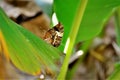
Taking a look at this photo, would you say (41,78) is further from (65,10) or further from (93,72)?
(93,72)

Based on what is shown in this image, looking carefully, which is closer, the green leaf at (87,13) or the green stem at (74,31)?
the green stem at (74,31)

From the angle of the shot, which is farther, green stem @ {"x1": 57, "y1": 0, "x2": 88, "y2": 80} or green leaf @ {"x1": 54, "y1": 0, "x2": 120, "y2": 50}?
green leaf @ {"x1": 54, "y1": 0, "x2": 120, "y2": 50}

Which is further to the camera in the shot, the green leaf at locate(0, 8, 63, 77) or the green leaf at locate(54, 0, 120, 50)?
the green leaf at locate(54, 0, 120, 50)

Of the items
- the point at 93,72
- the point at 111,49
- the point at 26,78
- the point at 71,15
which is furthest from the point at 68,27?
the point at 111,49

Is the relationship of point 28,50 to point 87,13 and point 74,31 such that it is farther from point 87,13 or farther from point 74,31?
point 87,13

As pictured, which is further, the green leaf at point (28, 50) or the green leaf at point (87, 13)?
the green leaf at point (87, 13)
